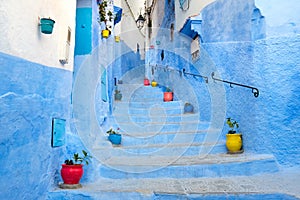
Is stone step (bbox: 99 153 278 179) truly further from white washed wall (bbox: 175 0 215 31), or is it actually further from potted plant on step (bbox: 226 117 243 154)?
white washed wall (bbox: 175 0 215 31)

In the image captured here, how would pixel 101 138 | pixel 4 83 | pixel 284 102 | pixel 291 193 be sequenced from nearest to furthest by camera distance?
pixel 4 83 → pixel 291 193 → pixel 284 102 → pixel 101 138

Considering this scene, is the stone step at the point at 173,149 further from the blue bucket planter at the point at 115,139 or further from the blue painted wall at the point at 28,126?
the blue painted wall at the point at 28,126

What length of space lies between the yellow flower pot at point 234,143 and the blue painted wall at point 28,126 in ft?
8.77

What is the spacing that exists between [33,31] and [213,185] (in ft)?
8.95

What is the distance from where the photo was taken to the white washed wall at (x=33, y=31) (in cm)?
231

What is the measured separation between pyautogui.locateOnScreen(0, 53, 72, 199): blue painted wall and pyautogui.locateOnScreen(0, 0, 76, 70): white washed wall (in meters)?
0.10

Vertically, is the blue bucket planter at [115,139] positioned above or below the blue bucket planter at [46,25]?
below

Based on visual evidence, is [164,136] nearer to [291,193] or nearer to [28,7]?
[291,193]

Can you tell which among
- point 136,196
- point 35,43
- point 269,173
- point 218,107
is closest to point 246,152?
point 269,173

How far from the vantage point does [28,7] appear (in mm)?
2672

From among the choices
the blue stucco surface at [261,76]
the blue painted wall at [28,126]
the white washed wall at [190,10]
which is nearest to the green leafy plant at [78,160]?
the blue painted wall at [28,126]

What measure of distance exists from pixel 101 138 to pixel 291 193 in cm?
337

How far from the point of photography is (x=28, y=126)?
279 centimetres

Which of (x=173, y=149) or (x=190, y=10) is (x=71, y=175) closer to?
(x=173, y=149)
